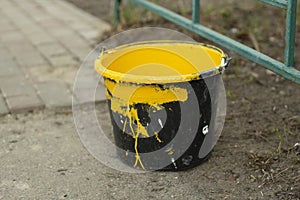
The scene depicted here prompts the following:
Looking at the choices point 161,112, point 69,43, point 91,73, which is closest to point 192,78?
point 161,112

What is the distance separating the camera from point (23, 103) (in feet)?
11.8

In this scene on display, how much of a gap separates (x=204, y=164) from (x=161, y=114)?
0.38m

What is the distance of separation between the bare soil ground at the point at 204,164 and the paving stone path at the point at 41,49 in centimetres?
26

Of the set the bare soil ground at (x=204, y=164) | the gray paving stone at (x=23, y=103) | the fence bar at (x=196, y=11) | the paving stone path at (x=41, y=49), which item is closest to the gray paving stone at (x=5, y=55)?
the paving stone path at (x=41, y=49)

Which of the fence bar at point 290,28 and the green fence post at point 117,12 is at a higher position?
the fence bar at point 290,28

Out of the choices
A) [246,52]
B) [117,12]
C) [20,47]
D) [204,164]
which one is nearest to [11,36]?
[20,47]

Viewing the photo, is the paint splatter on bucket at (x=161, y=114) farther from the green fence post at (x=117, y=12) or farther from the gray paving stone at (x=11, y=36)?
the gray paving stone at (x=11, y=36)

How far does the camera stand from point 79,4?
6.04 m

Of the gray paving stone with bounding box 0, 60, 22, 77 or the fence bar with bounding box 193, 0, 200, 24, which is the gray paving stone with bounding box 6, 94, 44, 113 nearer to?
the gray paving stone with bounding box 0, 60, 22, 77

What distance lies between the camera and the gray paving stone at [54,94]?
3.61 m

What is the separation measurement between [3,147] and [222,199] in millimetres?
1255

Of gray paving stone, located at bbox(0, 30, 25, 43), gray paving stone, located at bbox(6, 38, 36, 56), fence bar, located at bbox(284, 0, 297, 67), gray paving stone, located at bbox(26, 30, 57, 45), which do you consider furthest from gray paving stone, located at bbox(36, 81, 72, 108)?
fence bar, located at bbox(284, 0, 297, 67)

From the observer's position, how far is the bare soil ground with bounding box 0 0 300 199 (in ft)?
8.48

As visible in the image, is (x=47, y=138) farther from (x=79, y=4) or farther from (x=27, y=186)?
(x=79, y=4)
